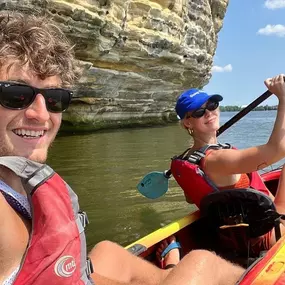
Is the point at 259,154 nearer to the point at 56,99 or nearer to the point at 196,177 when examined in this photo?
the point at 196,177

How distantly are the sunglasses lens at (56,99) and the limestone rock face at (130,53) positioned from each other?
9.78 metres

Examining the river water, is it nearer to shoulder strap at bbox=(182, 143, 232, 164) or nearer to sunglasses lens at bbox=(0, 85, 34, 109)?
shoulder strap at bbox=(182, 143, 232, 164)

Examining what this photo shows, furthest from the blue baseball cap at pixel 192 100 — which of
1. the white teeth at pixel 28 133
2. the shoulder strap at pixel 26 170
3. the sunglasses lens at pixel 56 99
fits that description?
the shoulder strap at pixel 26 170

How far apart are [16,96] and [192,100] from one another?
1.73 m

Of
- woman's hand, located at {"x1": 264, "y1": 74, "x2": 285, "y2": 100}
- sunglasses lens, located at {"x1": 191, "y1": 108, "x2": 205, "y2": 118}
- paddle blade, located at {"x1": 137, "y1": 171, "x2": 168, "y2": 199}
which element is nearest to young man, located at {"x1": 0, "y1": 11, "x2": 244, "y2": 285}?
sunglasses lens, located at {"x1": 191, "y1": 108, "x2": 205, "y2": 118}

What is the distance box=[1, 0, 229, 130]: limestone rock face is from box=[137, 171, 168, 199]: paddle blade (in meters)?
7.78

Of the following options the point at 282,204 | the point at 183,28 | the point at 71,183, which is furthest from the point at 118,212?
the point at 183,28

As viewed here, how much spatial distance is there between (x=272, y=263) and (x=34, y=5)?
10.3 meters

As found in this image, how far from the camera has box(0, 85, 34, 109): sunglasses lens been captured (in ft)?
4.59

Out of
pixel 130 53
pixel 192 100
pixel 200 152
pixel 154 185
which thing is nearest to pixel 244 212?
pixel 200 152

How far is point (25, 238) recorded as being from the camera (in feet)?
4.14

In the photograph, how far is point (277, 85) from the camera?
274 cm

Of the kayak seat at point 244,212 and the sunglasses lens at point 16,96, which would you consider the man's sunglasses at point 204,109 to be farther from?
the sunglasses lens at point 16,96

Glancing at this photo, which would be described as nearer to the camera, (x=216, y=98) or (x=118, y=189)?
(x=216, y=98)
